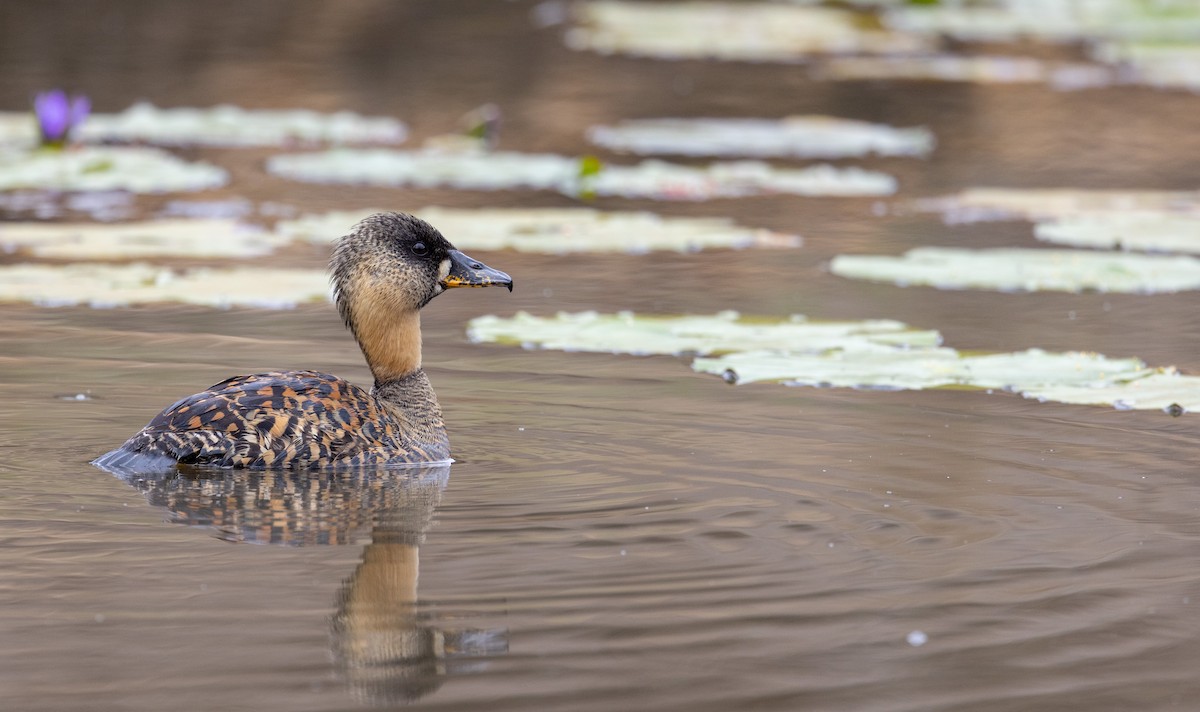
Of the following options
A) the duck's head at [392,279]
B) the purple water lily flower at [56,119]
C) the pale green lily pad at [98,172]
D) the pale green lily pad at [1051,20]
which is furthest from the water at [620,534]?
the pale green lily pad at [1051,20]

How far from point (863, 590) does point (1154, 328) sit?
5.15 meters

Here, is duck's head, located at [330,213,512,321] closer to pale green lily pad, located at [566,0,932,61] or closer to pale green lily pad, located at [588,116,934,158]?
pale green lily pad, located at [588,116,934,158]

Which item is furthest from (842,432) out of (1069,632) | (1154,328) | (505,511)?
(1154,328)

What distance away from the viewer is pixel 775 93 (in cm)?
2277

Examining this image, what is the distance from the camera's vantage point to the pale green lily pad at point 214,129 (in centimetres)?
1633

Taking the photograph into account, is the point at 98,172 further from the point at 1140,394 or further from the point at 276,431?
the point at 1140,394

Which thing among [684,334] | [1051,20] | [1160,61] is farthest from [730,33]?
[684,334]

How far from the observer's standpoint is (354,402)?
7.05 metres

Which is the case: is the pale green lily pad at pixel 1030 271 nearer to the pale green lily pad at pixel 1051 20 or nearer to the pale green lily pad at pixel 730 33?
the pale green lily pad at pixel 730 33

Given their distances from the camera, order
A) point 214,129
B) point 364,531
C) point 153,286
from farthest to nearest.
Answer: point 214,129 → point 153,286 → point 364,531

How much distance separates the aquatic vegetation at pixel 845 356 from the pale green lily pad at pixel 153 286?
1149 mm

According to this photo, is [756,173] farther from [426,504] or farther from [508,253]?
[426,504]

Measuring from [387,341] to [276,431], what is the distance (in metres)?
0.99

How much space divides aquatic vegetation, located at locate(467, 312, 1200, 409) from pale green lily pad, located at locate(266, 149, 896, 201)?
4995 mm
